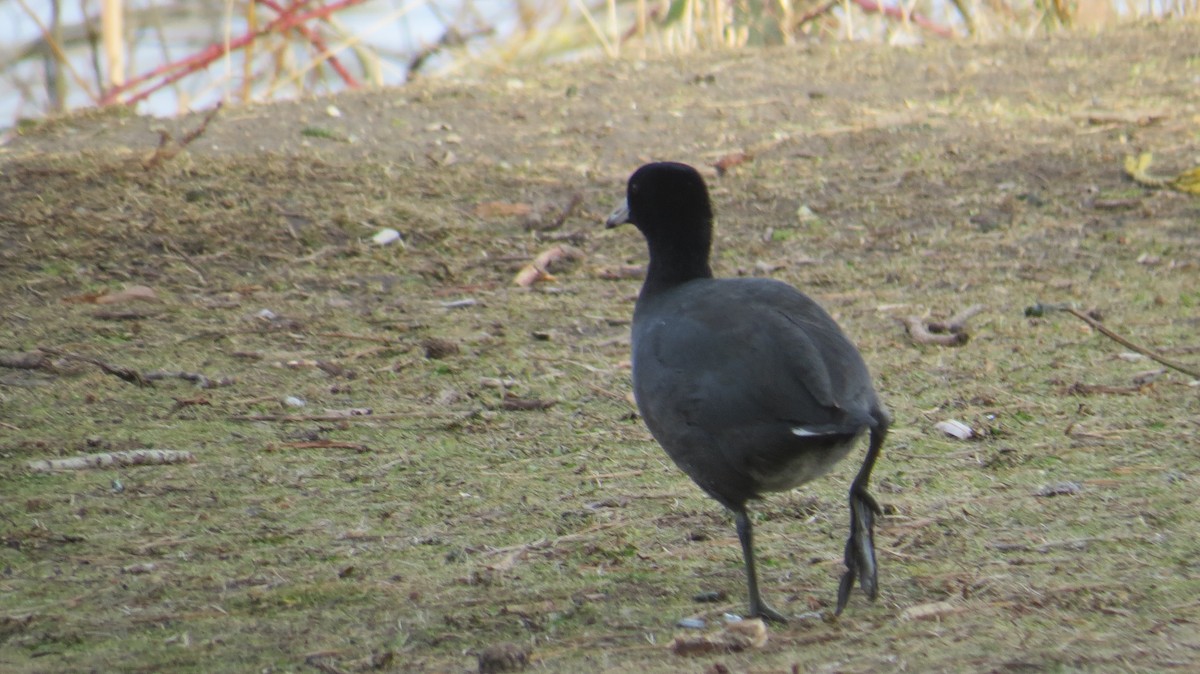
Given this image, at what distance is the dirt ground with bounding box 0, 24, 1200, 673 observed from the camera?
3.06m

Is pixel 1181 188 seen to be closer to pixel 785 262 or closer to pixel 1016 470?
pixel 785 262

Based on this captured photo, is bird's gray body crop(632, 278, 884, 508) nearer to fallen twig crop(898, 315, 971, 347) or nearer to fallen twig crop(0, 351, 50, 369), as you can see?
fallen twig crop(898, 315, 971, 347)

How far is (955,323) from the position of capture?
574 centimetres

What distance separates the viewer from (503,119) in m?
8.55

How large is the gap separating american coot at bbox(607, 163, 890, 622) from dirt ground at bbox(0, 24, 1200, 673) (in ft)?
0.81

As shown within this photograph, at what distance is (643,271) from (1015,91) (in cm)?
379

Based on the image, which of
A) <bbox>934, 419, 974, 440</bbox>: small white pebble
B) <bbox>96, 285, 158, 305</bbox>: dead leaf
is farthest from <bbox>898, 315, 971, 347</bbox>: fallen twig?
<bbox>96, 285, 158, 305</bbox>: dead leaf

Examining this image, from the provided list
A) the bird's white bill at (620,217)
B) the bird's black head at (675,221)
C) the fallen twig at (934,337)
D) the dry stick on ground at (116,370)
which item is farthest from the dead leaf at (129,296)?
the fallen twig at (934,337)

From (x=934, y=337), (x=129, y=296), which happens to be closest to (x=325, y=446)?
(x=129, y=296)

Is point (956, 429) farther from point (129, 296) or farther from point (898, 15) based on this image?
point (898, 15)

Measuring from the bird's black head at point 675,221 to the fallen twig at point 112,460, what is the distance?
154cm

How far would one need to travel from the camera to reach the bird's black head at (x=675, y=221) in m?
4.04

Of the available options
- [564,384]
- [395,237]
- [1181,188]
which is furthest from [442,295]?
[1181,188]

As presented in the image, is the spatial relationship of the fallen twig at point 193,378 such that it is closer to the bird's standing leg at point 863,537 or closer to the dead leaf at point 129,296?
the dead leaf at point 129,296
